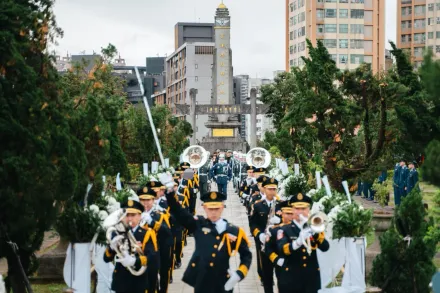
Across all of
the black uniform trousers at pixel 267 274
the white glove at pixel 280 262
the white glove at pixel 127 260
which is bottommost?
the black uniform trousers at pixel 267 274

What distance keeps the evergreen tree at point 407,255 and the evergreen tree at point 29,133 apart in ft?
13.9

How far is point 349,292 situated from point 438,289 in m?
5.86

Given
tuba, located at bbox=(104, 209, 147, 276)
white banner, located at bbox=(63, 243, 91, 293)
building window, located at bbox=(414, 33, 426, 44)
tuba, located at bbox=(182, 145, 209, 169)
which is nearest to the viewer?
tuba, located at bbox=(104, 209, 147, 276)

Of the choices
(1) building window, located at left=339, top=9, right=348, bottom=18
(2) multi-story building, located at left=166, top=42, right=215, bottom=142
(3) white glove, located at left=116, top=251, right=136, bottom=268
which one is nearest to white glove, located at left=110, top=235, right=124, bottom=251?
(3) white glove, located at left=116, top=251, right=136, bottom=268

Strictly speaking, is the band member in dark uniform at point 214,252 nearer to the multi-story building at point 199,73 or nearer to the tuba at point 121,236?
the tuba at point 121,236

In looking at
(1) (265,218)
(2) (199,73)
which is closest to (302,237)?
(1) (265,218)

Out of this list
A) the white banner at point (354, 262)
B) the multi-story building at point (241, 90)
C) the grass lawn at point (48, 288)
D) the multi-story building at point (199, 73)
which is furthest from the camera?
the multi-story building at point (241, 90)

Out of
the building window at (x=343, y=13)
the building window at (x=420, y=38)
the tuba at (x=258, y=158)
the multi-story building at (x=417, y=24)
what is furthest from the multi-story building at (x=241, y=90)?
the tuba at (x=258, y=158)

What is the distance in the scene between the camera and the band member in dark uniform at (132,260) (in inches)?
365

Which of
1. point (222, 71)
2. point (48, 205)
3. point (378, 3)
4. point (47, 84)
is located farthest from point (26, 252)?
point (378, 3)

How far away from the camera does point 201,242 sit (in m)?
9.18

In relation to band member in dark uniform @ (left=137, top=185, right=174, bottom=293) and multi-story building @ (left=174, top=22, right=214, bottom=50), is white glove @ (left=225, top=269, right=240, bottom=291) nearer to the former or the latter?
band member in dark uniform @ (left=137, top=185, right=174, bottom=293)

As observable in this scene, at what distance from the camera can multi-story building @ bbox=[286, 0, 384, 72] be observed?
92750 millimetres

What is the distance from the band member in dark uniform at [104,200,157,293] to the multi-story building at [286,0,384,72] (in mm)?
84228
